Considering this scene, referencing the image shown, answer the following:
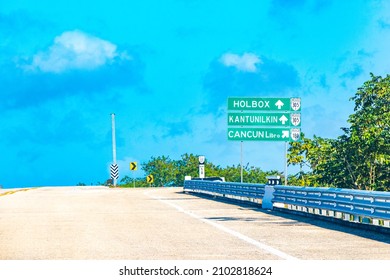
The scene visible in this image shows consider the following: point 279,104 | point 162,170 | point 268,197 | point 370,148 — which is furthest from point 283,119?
point 162,170

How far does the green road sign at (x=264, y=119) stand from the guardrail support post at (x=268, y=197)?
485cm

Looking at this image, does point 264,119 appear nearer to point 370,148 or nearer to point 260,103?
point 260,103

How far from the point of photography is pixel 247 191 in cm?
3178

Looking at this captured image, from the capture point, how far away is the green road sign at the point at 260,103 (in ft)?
112

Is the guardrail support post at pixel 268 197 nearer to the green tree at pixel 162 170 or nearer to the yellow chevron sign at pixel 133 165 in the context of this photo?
the yellow chevron sign at pixel 133 165

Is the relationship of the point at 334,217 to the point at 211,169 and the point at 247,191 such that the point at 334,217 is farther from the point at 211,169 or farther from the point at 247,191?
the point at 211,169

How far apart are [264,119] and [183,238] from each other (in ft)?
62.8

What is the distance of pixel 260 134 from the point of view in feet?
117

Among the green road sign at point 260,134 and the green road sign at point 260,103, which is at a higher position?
the green road sign at point 260,103

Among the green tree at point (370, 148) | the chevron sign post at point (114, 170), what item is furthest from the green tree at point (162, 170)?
the green tree at point (370, 148)

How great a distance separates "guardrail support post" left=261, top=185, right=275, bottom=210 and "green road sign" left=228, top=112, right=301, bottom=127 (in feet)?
15.9

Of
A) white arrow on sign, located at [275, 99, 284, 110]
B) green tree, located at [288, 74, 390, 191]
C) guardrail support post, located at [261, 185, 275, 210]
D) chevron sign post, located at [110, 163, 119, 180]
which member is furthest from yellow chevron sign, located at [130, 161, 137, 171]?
guardrail support post, located at [261, 185, 275, 210]
